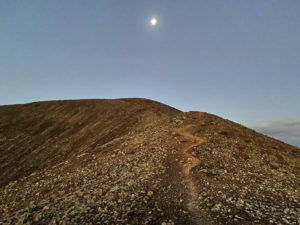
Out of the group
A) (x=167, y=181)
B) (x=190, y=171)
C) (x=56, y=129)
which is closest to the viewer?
(x=167, y=181)

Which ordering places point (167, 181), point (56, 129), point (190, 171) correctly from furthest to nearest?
point (56, 129), point (190, 171), point (167, 181)

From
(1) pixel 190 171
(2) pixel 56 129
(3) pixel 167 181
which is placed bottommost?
(3) pixel 167 181

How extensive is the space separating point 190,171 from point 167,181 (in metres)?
2.21

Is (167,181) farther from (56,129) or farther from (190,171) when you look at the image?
(56,129)

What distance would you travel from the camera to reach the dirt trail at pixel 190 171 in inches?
354

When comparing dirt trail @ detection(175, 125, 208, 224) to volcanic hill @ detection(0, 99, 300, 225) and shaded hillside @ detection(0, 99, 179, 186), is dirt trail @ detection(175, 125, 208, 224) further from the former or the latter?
shaded hillside @ detection(0, 99, 179, 186)

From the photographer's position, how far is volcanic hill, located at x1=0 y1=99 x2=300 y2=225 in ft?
30.2

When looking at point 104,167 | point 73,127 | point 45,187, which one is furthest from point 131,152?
point 73,127

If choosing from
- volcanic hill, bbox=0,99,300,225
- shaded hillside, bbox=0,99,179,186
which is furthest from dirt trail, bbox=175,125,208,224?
shaded hillside, bbox=0,99,179,186

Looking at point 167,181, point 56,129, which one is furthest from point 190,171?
point 56,129

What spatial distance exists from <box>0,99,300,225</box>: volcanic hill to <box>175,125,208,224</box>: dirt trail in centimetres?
Answer: 5

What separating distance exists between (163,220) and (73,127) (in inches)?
1311

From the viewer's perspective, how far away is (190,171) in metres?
13.4

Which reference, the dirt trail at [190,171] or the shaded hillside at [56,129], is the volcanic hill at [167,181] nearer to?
the dirt trail at [190,171]
